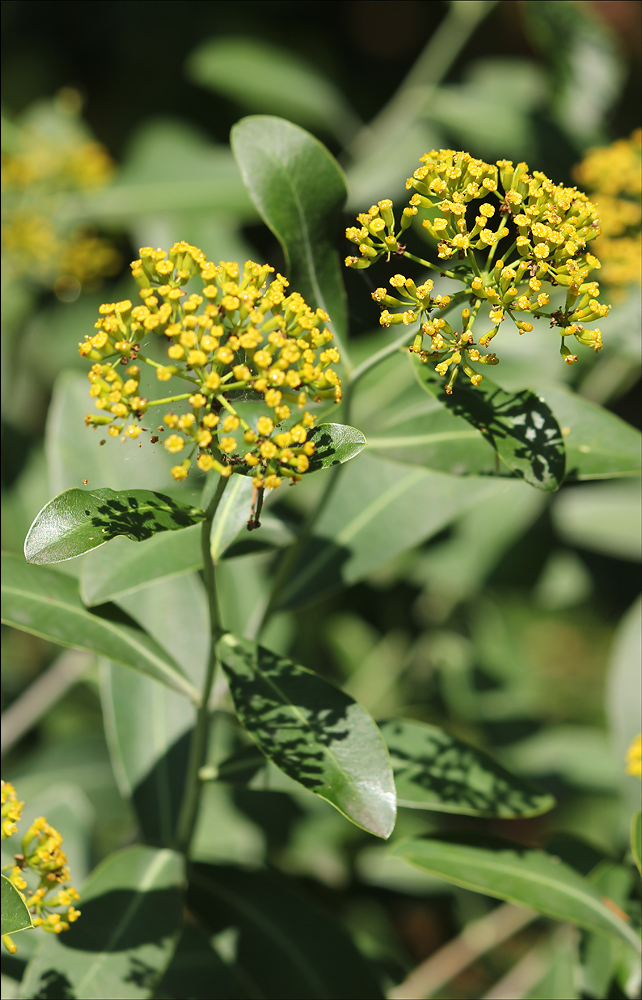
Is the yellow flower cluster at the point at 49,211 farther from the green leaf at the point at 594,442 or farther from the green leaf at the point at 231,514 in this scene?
the green leaf at the point at 594,442

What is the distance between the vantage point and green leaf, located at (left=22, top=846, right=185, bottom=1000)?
61.7 inches

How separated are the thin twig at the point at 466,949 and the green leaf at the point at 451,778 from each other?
103 centimetres

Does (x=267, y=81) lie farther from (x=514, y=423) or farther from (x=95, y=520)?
(x=95, y=520)

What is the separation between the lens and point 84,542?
1.26 metres

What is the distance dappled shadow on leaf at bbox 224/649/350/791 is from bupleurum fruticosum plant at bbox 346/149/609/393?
2.03 ft

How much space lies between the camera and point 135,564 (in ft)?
5.54

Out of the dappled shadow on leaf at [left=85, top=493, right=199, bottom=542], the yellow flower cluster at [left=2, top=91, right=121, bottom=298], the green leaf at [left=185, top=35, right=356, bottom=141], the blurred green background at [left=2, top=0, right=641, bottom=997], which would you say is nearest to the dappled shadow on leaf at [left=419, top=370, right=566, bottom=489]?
the dappled shadow on leaf at [left=85, top=493, right=199, bottom=542]

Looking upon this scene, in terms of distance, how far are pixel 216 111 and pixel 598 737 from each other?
4212 millimetres

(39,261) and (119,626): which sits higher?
(119,626)

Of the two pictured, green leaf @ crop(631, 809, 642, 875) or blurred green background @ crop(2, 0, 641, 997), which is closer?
green leaf @ crop(631, 809, 642, 875)

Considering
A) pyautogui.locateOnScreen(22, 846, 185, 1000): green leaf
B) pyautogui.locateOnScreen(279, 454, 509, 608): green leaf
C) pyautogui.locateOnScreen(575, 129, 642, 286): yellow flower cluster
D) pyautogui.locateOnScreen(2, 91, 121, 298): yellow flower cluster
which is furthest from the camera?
pyautogui.locateOnScreen(2, 91, 121, 298): yellow flower cluster

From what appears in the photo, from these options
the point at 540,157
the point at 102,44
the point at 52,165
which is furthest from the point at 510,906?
the point at 102,44

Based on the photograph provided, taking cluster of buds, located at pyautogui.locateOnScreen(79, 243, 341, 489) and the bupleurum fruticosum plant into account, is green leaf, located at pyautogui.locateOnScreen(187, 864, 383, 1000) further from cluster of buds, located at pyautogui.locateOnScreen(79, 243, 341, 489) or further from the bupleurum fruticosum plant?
the bupleurum fruticosum plant

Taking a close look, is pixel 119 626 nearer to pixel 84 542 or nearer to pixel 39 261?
pixel 84 542
